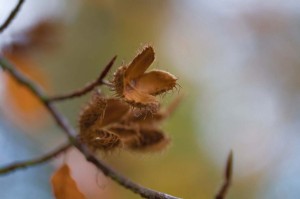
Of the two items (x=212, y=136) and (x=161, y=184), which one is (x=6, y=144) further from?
(x=212, y=136)

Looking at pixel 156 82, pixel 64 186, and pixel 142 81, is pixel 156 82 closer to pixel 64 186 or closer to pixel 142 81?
pixel 142 81

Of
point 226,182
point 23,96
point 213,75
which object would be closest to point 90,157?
point 226,182

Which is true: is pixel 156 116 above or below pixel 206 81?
above

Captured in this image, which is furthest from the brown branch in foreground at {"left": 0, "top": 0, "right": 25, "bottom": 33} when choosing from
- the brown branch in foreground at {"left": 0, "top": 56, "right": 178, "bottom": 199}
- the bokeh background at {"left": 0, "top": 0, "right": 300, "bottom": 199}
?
→ the bokeh background at {"left": 0, "top": 0, "right": 300, "bottom": 199}

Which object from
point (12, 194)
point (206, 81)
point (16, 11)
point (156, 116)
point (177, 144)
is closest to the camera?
point (16, 11)

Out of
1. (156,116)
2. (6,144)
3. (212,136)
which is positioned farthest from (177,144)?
(156,116)

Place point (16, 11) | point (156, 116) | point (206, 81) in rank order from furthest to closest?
point (206, 81), point (156, 116), point (16, 11)
